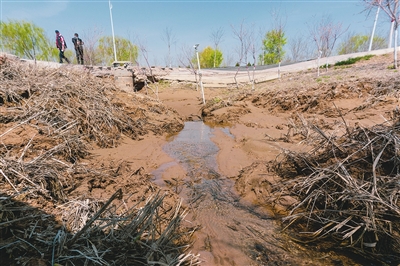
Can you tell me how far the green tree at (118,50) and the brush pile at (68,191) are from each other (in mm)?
26901

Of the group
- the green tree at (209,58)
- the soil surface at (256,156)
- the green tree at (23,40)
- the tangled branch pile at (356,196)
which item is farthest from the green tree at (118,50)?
the tangled branch pile at (356,196)

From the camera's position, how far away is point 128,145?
5.37 metres

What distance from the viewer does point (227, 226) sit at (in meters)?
2.49

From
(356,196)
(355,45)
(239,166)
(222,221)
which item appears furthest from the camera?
(355,45)

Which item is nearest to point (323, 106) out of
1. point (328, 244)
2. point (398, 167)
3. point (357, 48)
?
point (398, 167)

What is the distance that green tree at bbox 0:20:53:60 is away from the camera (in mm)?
25328

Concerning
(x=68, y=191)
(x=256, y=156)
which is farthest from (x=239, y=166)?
(x=68, y=191)

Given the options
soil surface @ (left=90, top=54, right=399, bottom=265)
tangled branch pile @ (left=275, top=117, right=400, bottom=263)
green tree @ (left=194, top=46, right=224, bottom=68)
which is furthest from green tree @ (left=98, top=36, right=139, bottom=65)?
tangled branch pile @ (left=275, top=117, right=400, bottom=263)

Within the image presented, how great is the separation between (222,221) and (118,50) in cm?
3537

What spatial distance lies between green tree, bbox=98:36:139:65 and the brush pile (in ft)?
88.3

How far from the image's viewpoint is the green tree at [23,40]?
2533cm

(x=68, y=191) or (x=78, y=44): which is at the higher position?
(x=78, y=44)

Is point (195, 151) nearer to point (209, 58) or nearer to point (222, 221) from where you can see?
point (222, 221)

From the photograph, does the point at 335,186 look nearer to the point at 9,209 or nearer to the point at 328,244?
the point at 328,244
